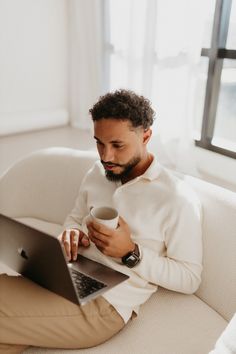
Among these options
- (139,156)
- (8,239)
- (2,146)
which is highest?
(139,156)

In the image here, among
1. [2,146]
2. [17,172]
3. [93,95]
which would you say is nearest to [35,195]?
[17,172]

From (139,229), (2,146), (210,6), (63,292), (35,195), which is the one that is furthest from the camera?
(2,146)

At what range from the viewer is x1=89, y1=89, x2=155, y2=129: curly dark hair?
49.8 inches

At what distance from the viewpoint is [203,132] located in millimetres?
2375

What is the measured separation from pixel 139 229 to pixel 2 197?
86 centimetres

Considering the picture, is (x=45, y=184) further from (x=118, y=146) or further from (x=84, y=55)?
(x=84, y=55)

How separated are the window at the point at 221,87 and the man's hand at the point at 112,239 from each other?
1316 millimetres

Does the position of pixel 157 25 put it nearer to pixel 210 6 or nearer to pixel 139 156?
pixel 210 6

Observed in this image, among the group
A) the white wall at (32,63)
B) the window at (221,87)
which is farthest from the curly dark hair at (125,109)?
the white wall at (32,63)

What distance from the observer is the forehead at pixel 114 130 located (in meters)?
1.25

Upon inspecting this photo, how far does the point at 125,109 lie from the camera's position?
1.27 meters

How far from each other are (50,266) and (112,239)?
22 centimetres

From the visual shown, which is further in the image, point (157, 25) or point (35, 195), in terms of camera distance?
point (157, 25)

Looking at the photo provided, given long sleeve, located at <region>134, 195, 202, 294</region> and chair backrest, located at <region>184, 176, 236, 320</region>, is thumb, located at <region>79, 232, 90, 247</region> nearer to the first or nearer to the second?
long sleeve, located at <region>134, 195, 202, 294</region>
